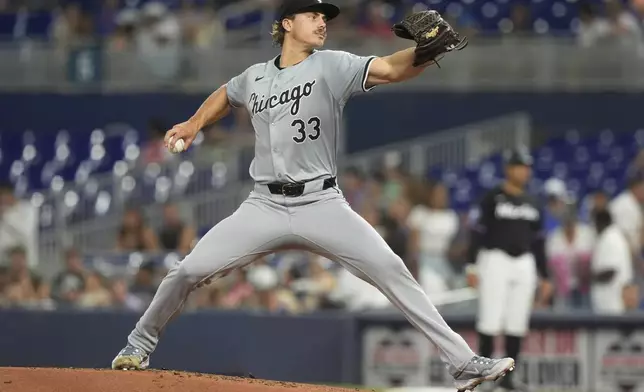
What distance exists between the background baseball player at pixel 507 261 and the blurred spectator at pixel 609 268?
1788 mm

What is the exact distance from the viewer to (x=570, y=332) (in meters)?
10.5

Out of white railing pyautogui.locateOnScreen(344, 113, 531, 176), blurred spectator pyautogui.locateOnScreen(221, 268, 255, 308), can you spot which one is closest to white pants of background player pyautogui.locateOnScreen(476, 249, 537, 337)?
blurred spectator pyautogui.locateOnScreen(221, 268, 255, 308)

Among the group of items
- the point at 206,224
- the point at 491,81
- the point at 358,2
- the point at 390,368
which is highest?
the point at 358,2

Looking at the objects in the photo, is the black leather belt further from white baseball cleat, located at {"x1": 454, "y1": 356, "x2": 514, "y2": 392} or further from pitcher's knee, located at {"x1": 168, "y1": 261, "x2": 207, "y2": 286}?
white baseball cleat, located at {"x1": 454, "y1": 356, "x2": 514, "y2": 392}

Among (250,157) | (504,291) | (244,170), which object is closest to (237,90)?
(504,291)

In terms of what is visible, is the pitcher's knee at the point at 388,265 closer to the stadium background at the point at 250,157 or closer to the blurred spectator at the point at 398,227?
the stadium background at the point at 250,157

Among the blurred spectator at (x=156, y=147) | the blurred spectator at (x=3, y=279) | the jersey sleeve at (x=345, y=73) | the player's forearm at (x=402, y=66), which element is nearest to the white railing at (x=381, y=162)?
the blurred spectator at (x=156, y=147)

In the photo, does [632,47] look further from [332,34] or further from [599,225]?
[599,225]

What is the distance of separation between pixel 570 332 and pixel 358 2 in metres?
7.73

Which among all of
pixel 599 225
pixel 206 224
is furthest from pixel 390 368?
pixel 206 224

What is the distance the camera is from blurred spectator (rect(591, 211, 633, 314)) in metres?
11.0

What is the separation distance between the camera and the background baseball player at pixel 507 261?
364 inches

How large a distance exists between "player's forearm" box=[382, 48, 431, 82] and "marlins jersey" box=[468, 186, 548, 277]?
3774 mm

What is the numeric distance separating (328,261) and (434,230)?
1042 mm
